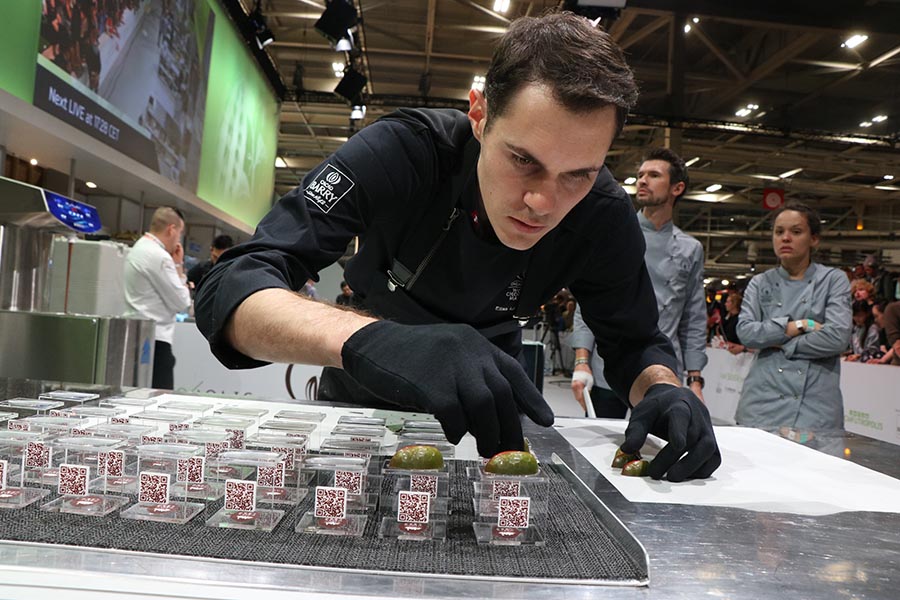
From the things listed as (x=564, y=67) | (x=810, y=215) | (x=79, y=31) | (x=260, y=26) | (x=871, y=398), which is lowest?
(x=871, y=398)

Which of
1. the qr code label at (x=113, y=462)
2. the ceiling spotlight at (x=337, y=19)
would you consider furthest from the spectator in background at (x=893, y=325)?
the qr code label at (x=113, y=462)

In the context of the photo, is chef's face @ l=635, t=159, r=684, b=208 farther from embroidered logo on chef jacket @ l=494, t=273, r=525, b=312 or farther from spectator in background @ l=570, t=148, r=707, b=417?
embroidered logo on chef jacket @ l=494, t=273, r=525, b=312

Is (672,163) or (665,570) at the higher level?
(672,163)

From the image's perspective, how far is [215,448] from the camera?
2.83 ft

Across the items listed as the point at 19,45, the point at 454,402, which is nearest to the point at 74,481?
the point at 454,402

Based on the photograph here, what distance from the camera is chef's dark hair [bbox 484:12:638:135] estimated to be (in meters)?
0.96

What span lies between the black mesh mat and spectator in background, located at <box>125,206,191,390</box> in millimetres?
3487

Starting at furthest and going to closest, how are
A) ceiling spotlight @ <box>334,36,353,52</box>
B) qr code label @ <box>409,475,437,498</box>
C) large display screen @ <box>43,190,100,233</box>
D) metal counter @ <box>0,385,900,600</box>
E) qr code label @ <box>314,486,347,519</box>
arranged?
1. ceiling spotlight @ <box>334,36,353,52</box>
2. large display screen @ <box>43,190,100,233</box>
3. qr code label @ <box>409,475,437,498</box>
4. qr code label @ <box>314,486,347,519</box>
5. metal counter @ <box>0,385,900,600</box>

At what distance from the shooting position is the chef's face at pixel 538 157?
968 millimetres

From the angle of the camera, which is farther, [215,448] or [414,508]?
[215,448]

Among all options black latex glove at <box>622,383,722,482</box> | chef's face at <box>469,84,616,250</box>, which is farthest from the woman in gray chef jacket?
chef's face at <box>469,84,616,250</box>

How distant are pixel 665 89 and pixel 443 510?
9171 mm

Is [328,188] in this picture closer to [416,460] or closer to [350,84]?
[416,460]

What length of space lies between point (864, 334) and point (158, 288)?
590 cm
